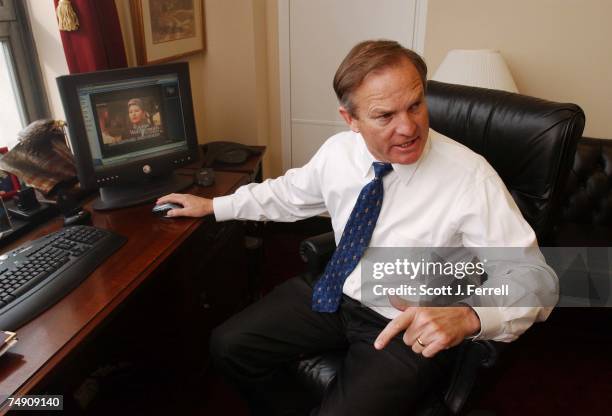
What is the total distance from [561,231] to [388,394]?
1413 mm

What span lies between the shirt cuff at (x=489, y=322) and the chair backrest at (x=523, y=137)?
348mm

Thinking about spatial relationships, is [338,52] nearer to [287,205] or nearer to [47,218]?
[287,205]

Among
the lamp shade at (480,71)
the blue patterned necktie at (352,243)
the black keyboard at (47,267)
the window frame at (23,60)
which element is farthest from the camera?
the lamp shade at (480,71)

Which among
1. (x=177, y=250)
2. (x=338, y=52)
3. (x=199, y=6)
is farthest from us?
(x=338, y=52)

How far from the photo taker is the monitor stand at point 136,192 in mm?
1524

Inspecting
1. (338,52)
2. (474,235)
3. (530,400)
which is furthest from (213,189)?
(530,400)

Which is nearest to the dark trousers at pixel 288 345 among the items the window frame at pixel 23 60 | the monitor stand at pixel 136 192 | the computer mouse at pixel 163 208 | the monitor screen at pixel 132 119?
the computer mouse at pixel 163 208

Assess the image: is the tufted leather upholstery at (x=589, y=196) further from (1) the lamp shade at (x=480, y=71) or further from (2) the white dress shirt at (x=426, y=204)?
(2) the white dress shirt at (x=426, y=204)

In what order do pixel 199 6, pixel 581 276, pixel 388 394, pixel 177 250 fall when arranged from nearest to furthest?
pixel 388 394
pixel 177 250
pixel 581 276
pixel 199 6

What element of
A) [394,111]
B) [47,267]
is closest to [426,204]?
[394,111]

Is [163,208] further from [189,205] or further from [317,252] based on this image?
[317,252]

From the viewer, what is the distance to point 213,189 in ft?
5.51

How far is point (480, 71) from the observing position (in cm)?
204

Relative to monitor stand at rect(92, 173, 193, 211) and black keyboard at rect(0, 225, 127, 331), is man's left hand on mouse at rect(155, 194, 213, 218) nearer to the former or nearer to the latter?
monitor stand at rect(92, 173, 193, 211)
